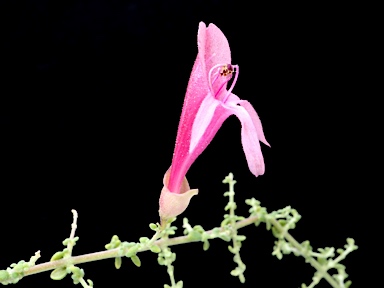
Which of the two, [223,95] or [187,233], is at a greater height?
[223,95]

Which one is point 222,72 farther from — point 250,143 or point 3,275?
point 3,275

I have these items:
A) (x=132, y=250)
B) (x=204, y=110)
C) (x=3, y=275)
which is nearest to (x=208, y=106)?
(x=204, y=110)

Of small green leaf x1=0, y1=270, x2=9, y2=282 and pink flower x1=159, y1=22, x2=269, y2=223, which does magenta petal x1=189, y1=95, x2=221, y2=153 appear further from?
small green leaf x1=0, y1=270, x2=9, y2=282

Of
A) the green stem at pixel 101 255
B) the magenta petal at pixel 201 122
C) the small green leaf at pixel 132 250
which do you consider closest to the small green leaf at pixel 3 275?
the green stem at pixel 101 255

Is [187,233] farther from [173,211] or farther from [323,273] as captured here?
[323,273]

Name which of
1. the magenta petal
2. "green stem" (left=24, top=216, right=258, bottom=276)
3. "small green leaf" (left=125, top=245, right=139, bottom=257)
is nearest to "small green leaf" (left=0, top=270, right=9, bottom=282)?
"green stem" (left=24, top=216, right=258, bottom=276)

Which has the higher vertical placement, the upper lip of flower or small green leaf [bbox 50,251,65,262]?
the upper lip of flower

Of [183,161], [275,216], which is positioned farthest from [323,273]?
[183,161]

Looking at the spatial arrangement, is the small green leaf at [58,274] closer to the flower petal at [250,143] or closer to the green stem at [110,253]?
the green stem at [110,253]
